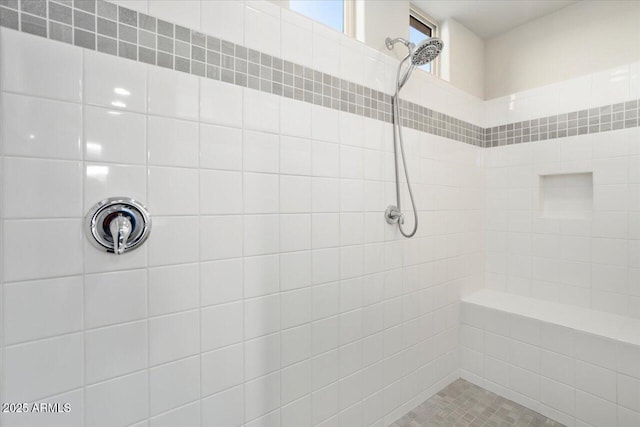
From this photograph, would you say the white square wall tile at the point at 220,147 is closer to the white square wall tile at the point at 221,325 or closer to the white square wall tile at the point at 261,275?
the white square wall tile at the point at 261,275

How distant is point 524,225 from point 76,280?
8.47ft

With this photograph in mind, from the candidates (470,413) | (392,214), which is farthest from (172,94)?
(470,413)

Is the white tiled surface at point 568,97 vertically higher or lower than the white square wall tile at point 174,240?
higher

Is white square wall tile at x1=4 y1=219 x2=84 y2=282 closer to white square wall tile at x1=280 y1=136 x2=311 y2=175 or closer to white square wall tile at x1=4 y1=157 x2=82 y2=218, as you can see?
white square wall tile at x1=4 y1=157 x2=82 y2=218

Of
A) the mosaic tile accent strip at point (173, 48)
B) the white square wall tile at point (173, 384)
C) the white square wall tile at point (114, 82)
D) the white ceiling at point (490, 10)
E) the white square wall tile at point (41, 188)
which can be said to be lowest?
the white square wall tile at point (173, 384)

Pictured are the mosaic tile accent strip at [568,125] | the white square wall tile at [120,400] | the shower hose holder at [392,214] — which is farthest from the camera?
the mosaic tile accent strip at [568,125]

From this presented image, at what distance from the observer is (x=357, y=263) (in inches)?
57.6

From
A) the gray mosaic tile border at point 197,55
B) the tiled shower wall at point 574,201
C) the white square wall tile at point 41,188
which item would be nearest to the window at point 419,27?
the gray mosaic tile border at point 197,55

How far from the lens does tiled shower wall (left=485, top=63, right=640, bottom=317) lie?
68.7 inches

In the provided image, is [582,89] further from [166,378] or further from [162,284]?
[166,378]

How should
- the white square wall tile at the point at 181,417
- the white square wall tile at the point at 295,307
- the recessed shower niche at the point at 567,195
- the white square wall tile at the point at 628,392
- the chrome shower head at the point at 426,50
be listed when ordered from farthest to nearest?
the recessed shower niche at the point at 567,195 → the white square wall tile at the point at 628,392 → the chrome shower head at the point at 426,50 → the white square wall tile at the point at 295,307 → the white square wall tile at the point at 181,417

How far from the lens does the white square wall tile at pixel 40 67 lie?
74 cm

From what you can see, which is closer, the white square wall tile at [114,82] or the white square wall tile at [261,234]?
the white square wall tile at [114,82]

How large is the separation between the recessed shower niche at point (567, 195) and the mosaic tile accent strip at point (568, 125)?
11.4 inches
